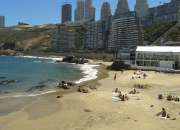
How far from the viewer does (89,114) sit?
2830cm

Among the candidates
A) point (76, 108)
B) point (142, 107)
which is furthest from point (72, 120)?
point (142, 107)

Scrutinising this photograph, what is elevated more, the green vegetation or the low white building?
the green vegetation

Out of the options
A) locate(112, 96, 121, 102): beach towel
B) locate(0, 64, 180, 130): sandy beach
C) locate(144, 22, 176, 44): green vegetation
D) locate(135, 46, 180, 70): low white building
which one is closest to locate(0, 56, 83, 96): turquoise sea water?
locate(0, 64, 180, 130): sandy beach

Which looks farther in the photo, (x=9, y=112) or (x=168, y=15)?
(x=168, y=15)

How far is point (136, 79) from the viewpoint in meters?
60.1

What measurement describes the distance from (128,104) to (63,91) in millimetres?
14076

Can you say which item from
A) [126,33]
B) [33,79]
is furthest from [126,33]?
[33,79]

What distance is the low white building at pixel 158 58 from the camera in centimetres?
7762

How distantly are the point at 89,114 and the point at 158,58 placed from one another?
180ft

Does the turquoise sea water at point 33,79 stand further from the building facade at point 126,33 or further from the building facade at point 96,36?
the building facade at point 96,36

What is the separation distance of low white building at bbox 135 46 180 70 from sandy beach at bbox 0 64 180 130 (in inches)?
1651

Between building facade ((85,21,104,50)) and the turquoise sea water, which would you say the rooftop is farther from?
building facade ((85,21,104,50))

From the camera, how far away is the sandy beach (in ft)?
79.2

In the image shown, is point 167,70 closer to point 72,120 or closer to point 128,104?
point 128,104
